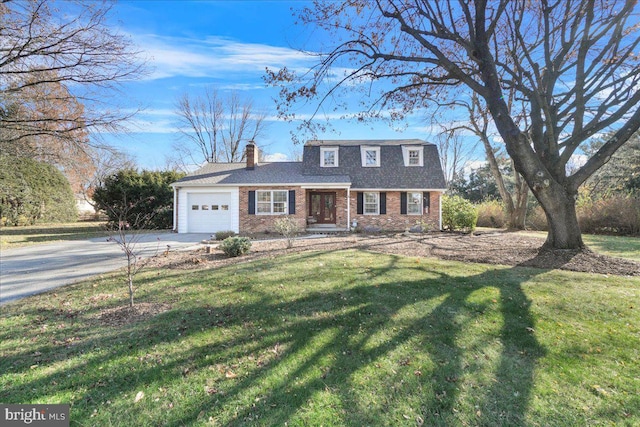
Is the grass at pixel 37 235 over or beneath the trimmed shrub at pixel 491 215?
beneath

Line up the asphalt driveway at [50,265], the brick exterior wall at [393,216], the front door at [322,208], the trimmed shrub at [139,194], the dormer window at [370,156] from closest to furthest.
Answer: the asphalt driveway at [50,265], the brick exterior wall at [393,216], the front door at [322,208], the dormer window at [370,156], the trimmed shrub at [139,194]

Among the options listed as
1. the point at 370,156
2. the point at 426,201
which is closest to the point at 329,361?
the point at 426,201

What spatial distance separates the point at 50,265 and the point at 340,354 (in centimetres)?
914

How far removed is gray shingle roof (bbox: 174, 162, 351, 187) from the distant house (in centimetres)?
6

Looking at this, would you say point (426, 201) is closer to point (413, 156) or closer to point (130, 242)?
point (413, 156)

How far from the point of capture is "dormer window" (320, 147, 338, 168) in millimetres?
18000

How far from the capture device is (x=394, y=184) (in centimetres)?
1681

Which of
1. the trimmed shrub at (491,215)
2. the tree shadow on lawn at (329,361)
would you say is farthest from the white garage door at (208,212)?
the trimmed shrub at (491,215)

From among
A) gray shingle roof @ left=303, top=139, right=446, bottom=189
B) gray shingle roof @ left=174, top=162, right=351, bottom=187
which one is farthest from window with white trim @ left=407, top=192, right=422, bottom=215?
gray shingle roof @ left=174, top=162, right=351, bottom=187

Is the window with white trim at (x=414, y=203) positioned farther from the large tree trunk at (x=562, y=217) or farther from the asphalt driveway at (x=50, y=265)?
the asphalt driveway at (x=50, y=265)

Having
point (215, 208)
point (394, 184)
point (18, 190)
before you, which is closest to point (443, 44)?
point (394, 184)

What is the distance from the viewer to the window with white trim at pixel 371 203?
55.1 feet

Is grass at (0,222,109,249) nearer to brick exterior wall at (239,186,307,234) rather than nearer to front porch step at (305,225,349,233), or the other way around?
brick exterior wall at (239,186,307,234)

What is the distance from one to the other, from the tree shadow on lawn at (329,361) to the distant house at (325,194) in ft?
38.2
